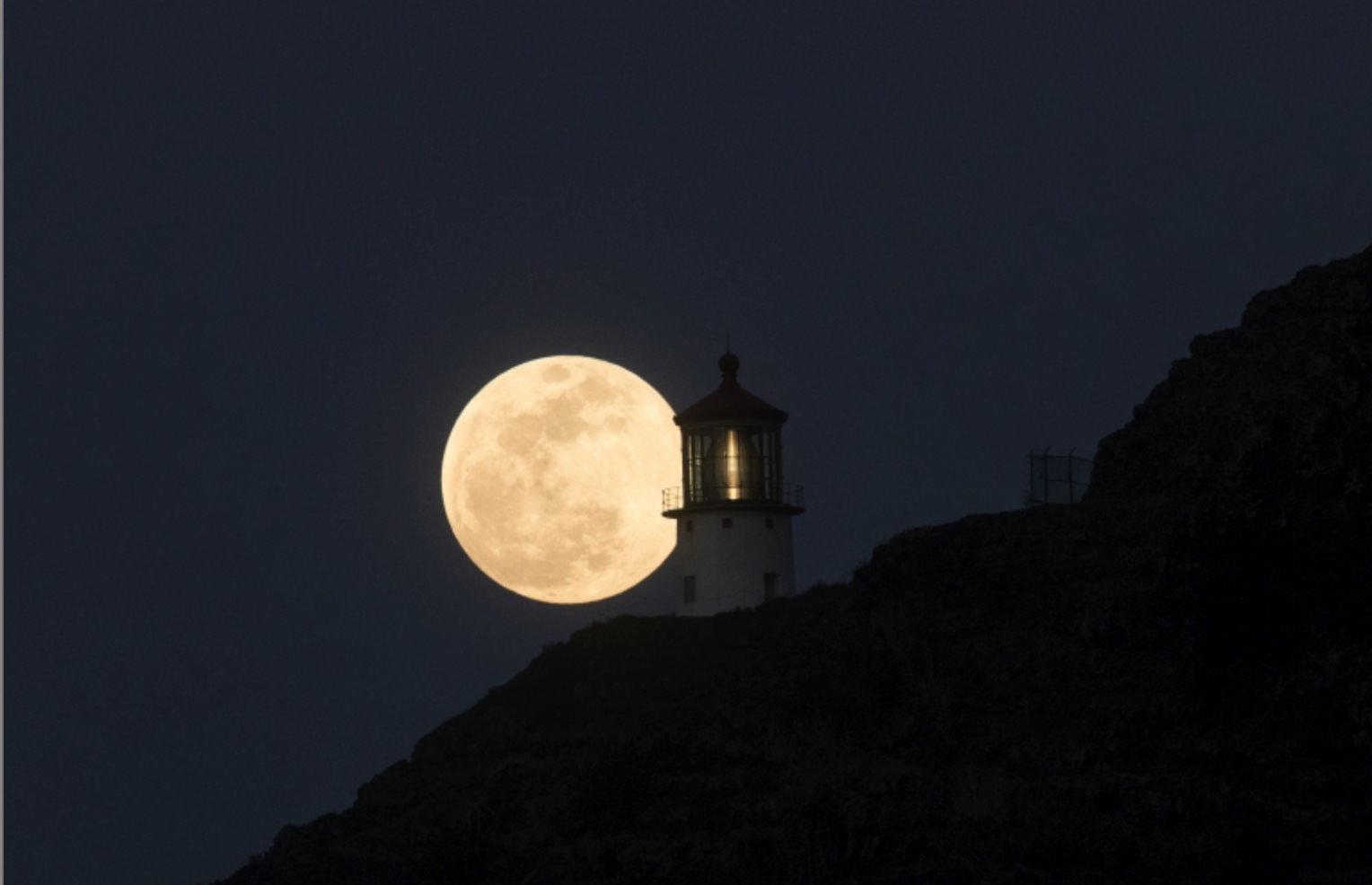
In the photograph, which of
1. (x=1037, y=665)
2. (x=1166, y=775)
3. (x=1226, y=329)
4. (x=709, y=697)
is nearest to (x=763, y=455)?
(x=709, y=697)

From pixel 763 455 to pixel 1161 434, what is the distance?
21328 mm

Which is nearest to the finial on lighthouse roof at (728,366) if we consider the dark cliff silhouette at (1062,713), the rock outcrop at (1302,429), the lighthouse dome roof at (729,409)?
the lighthouse dome roof at (729,409)

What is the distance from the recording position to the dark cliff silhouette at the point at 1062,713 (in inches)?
912

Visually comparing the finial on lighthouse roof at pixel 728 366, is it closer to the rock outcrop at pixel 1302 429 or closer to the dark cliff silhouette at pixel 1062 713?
the dark cliff silhouette at pixel 1062 713

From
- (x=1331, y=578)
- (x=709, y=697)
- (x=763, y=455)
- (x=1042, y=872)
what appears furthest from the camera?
(x=763, y=455)

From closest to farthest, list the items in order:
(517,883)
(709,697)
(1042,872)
A: (1042,872), (517,883), (709,697)

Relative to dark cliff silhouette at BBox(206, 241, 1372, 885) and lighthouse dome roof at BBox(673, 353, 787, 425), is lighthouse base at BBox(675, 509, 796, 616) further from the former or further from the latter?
dark cliff silhouette at BBox(206, 241, 1372, 885)

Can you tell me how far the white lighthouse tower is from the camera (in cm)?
5091

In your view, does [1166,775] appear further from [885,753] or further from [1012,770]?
[885,753]

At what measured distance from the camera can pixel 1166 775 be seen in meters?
24.7

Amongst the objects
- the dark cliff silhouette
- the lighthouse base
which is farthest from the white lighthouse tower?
the dark cliff silhouette

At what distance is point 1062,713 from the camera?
26.8 m

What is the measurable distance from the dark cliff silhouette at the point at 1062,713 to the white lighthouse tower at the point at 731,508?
10303 millimetres

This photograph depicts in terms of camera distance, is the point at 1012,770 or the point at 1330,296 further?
the point at 1330,296
